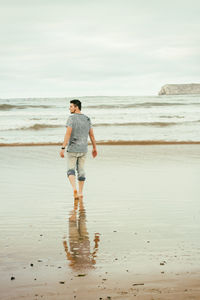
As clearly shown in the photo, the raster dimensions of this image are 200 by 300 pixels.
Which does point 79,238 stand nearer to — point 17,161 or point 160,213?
point 160,213

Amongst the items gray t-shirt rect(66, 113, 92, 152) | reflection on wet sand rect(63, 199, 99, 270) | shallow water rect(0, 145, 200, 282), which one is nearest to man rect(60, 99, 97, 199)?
gray t-shirt rect(66, 113, 92, 152)

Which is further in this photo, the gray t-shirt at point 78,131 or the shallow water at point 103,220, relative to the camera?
the gray t-shirt at point 78,131

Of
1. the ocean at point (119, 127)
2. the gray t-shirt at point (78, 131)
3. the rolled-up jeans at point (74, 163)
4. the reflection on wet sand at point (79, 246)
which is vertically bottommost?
the reflection on wet sand at point (79, 246)

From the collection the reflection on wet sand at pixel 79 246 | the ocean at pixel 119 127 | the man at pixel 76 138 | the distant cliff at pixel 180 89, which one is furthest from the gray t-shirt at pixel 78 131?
the distant cliff at pixel 180 89

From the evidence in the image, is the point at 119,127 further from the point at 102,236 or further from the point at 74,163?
the point at 102,236

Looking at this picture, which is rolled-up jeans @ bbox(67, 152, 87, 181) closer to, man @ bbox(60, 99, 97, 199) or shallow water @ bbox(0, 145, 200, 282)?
man @ bbox(60, 99, 97, 199)

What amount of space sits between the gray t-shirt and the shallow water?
75 cm

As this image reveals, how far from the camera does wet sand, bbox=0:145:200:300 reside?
3674 millimetres

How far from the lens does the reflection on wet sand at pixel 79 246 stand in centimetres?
428

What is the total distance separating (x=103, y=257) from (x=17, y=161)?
942cm

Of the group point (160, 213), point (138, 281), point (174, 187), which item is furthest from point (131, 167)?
point (138, 281)

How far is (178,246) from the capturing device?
4855 millimetres

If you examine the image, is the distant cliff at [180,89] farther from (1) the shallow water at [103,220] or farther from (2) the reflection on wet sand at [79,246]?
(2) the reflection on wet sand at [79,246]

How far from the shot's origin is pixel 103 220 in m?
6.21
